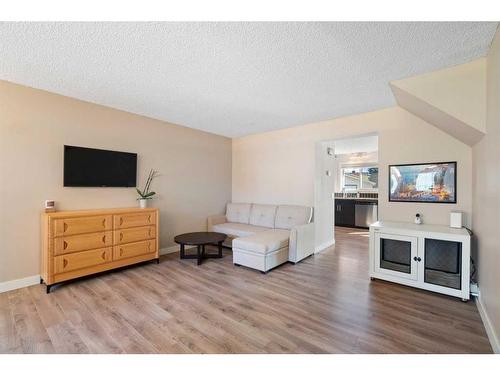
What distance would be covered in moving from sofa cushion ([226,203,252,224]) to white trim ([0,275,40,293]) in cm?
318

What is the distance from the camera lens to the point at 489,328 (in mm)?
1761

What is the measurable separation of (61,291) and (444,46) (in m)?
4.61

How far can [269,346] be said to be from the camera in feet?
5.41

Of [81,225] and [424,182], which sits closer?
[81,225]

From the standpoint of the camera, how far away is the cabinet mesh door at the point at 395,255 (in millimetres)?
2617

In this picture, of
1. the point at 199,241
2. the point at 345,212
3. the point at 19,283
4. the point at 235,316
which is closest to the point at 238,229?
the point at 199,241

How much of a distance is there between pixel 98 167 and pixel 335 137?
12.8ft

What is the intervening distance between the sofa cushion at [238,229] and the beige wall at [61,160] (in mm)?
570

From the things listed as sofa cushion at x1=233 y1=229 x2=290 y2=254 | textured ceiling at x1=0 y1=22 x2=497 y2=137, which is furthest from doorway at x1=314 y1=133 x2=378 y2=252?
textured ceiling at x1=0 y1=22 x2=497 y2=137

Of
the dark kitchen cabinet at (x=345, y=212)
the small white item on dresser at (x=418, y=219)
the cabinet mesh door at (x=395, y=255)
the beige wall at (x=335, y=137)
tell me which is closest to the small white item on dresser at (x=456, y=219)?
the beige wall at (x=335, y=137)

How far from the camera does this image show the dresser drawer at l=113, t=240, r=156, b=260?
10.1 ft

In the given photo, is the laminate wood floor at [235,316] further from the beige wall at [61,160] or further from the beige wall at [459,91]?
the beige wall at [459,91]

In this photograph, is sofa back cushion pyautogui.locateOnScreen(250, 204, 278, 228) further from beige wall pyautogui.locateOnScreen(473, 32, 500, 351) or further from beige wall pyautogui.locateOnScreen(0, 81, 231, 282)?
beige wall pyautogui.locateOnScreen(473, 32, 500, 351)

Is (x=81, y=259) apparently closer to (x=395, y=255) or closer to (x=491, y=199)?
(x=395, y=255)
